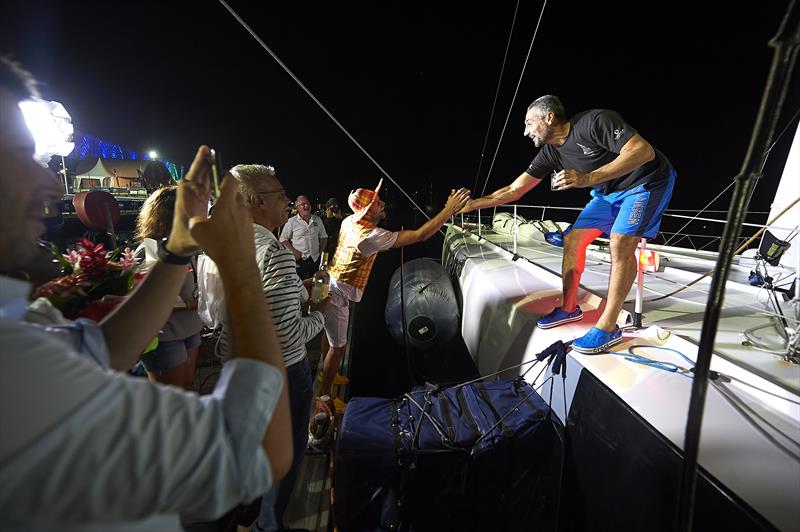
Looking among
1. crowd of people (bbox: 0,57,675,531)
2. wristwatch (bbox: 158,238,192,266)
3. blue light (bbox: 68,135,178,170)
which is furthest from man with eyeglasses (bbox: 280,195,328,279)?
blue light (bbox: 68,135,178,170)

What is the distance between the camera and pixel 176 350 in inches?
81.5

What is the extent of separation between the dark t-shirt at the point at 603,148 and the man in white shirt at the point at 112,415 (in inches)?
88.1

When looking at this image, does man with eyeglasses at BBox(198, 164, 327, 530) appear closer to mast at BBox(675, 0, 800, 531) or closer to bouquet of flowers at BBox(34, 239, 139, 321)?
bouquet of flowers at BBox(34, 239, 139, 321)

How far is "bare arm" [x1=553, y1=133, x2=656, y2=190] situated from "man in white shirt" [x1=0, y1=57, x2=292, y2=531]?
1.83 meters

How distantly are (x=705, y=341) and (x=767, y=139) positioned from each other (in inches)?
16.6

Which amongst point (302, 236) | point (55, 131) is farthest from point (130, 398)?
point (55, 131)

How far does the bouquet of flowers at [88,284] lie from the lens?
1.37 meters

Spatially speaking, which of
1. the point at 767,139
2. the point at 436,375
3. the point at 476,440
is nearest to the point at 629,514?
the point at 476,440

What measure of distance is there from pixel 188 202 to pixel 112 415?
1.89 ft

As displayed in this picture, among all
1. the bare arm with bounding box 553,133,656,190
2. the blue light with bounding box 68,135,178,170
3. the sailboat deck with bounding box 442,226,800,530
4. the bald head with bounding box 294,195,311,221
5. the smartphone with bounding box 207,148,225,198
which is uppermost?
the blue light with bounding box 68,135,178,170

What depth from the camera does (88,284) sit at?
1.49 metres

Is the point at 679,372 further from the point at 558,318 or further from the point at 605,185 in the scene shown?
the point at 605,185

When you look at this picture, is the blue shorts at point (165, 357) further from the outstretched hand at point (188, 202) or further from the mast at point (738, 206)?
the mast at point (738, 206)

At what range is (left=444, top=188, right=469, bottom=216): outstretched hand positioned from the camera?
275 centimetres
